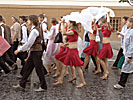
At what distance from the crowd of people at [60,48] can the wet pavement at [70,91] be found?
0.19m

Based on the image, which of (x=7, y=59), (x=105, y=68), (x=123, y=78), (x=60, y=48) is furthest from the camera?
(x=7, y=59)

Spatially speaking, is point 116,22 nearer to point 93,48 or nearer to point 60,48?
point 93,48

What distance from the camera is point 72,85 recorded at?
309 inches

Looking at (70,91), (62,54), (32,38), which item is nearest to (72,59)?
(62,54)

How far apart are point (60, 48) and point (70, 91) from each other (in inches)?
65.1

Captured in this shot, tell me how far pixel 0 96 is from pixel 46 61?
2.55m

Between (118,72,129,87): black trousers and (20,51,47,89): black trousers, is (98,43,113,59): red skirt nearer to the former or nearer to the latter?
(118,72,129,87): black trousers

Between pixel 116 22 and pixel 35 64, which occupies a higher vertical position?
pixel 116 22

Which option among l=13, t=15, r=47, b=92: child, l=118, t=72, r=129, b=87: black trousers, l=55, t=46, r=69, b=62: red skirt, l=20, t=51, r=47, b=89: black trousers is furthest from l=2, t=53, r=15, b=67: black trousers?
l=118, t=72, r=129, b=87: black trousers

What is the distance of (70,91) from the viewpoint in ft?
23.8

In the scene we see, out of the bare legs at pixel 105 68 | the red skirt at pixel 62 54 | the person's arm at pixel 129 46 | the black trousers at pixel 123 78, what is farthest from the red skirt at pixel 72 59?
the bare legs at pixel 105 68

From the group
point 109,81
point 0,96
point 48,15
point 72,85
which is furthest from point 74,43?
point 48,15

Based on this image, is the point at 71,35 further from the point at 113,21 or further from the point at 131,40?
the point at 113,21

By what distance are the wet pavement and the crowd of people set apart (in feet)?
0.63
